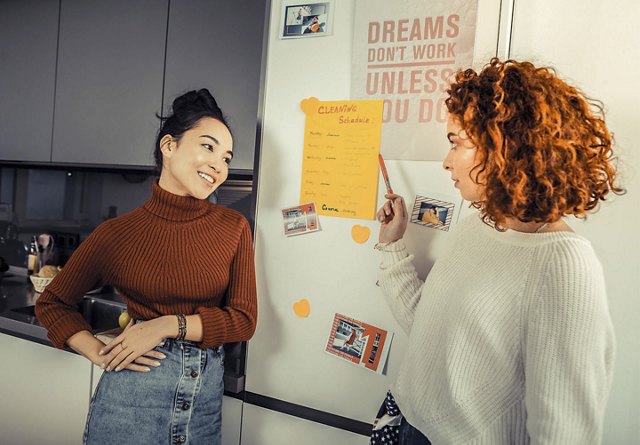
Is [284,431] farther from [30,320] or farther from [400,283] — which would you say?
[30,320]

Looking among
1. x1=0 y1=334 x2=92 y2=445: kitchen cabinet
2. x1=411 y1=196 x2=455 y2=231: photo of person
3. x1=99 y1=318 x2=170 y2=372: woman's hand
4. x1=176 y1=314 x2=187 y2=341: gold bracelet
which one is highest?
x1=411 y1=196 x2=455 y2=231: photo of person

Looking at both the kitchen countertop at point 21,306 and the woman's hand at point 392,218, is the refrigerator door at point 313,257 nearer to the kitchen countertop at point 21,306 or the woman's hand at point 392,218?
the woman's hand at point 392,218

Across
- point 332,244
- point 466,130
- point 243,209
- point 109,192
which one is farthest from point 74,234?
point 466,130

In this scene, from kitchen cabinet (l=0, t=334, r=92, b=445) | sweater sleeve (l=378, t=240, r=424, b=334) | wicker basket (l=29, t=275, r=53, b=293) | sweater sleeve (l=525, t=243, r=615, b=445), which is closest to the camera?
sweater sleeve (l=525, t=243, r=615, b=445)

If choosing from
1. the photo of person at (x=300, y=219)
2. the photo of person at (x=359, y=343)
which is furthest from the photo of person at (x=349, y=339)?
the photo of person at (x=300, y=219)

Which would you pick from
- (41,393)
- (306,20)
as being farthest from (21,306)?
(306,20)

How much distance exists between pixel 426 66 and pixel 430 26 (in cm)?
9

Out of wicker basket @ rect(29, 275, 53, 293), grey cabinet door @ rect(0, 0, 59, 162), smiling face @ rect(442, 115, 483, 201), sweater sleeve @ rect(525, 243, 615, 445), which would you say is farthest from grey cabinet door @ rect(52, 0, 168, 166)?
sweater sleeve @ rect(525, 243, 615, 445)

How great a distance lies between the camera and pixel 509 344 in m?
0.87

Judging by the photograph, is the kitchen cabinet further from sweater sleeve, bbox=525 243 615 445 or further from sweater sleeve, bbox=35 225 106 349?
sweater sleeve, bbox=525 243 615 445

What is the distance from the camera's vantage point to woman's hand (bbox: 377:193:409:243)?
1194mm

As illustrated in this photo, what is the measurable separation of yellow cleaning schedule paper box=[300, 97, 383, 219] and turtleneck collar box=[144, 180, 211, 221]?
29 centimetres

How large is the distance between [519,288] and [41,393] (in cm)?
171

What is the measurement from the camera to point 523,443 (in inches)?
35.0
